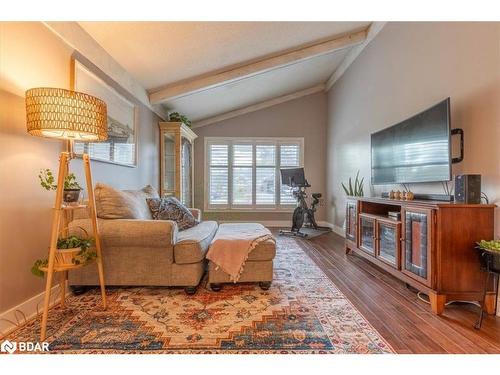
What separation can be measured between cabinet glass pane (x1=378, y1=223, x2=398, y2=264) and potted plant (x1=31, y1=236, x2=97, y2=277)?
2.60 meters

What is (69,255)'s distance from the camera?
176 cm

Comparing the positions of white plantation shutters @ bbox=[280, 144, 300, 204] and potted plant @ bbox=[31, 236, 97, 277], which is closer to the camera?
potted plant @ bbox=[31, 236, 97, 277]

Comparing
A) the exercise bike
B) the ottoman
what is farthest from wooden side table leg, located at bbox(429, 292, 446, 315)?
the exercise bike

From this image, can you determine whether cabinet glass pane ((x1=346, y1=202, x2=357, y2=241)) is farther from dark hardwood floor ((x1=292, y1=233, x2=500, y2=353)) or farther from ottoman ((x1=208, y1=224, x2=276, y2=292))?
ottoman ((x1=208, y1=224, x2=276, y2=292))

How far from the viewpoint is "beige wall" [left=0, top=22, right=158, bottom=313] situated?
1682 mm

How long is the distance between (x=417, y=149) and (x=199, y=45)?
8.51ft

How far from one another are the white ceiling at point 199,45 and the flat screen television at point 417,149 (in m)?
1.75

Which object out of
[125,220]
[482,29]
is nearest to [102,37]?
[125,220]

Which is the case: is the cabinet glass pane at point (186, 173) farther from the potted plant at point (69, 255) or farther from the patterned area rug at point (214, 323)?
the potted plant at point (69, 255)

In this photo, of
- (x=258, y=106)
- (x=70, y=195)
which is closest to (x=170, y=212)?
(x=70, y=195)

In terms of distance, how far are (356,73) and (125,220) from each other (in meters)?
4.42

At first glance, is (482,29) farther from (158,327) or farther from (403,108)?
(158,327)

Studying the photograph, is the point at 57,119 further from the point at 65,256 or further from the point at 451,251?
the point at 451,251
